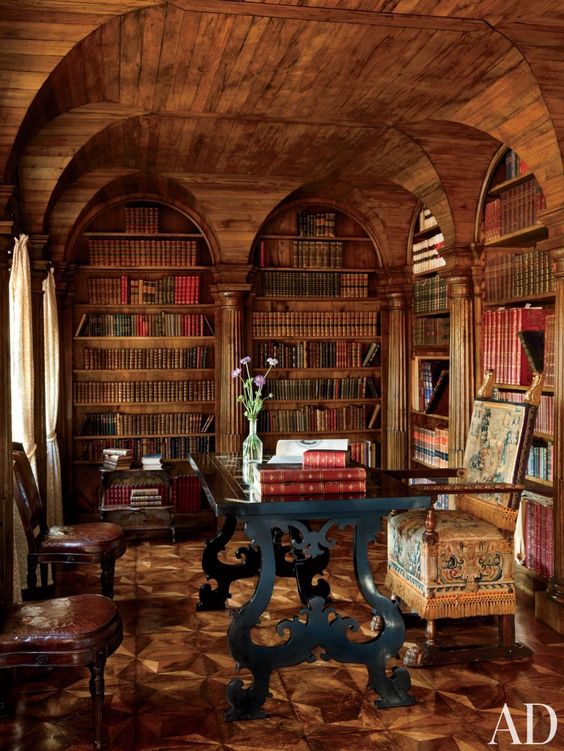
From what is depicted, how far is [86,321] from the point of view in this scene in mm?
6398

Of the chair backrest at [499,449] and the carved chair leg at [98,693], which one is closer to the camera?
the carved chair leg at [98,693]

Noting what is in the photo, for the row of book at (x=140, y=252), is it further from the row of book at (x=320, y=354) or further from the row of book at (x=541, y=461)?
the row of book at (x=541, y=461)

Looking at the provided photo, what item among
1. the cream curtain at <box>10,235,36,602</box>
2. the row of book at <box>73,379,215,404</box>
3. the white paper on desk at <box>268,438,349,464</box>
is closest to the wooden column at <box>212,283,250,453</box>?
the row of book at <box>73,379,215,404</box>

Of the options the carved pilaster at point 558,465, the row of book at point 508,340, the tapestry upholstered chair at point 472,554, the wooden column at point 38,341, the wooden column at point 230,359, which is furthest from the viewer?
the wooden column at point 230,359

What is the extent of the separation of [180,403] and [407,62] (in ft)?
12.2

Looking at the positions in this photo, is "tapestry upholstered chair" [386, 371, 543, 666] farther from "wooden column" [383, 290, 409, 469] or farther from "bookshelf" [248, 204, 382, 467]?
"bookshelf" [248, 204, 382, 467]

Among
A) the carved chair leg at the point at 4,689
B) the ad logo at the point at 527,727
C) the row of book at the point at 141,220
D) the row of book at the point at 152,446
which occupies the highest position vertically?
the row of book at the point at 141,220

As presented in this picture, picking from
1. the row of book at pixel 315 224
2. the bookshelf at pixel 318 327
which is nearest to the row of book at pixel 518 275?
the bookshelf at pixel 318 327

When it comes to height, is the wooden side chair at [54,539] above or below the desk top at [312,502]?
below

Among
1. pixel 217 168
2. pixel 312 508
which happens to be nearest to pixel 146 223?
pixel 217 168

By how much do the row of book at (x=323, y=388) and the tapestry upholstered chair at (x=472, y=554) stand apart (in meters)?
2.96

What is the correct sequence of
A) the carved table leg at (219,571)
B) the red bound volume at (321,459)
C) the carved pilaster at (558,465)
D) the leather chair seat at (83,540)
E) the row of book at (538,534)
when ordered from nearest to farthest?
the red bound volume at (321,459) < the leather chair seat at (83,540) < the carved pilaster at (558,465) < the carved table leg at (219,571) < the row of book at (538,534)

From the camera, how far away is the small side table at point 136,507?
232 inches

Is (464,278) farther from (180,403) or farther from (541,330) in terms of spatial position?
(180,403)
